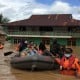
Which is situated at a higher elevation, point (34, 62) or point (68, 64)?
point (34, 62)

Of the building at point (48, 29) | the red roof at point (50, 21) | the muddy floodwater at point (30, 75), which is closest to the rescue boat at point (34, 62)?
the muddy floodwater at point (30, 75)

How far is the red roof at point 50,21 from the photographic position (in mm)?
53431

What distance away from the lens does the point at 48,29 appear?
54656mm

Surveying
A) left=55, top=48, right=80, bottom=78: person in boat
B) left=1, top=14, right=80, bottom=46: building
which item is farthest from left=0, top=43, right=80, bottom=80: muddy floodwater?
left=1, top=14, right=80, bottom=46: building

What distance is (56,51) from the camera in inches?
739

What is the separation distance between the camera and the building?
53094 mm

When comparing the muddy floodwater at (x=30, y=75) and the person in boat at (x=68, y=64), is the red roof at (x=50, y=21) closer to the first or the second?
the person in boat at (x=68, y=64)

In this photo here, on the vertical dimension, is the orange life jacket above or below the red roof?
below

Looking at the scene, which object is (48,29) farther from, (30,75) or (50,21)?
(30,75)

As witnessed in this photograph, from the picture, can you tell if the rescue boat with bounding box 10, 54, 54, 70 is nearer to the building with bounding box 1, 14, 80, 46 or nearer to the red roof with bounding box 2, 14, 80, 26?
the building with bounding box 1, 14, 80, 46

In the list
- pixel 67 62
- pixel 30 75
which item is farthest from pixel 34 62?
pixel 67 62

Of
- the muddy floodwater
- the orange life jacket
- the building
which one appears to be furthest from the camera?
the building

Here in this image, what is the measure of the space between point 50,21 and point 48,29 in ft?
4.74

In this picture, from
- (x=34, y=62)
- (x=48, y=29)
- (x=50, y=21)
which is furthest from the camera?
(x=50, y=21)
